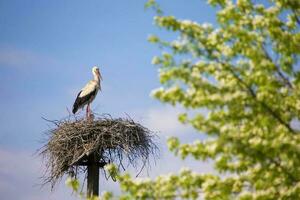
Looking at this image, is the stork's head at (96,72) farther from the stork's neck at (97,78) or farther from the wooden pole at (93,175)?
the wooden pole at (93,175)

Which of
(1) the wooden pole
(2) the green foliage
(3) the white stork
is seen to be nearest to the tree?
(2) the green foliage

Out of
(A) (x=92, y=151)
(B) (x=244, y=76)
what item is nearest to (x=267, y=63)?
(B) (x=244, y=76)

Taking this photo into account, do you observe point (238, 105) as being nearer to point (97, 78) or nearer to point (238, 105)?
point (238, 105)

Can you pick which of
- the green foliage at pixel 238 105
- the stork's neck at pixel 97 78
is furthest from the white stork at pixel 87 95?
the green foliage at pixel 238 105

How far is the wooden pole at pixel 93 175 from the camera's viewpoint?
1222cm

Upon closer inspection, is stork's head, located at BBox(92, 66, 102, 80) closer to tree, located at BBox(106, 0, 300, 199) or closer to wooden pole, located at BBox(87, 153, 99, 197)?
wooden pole, located at BBox(87, 153, 99, 197)

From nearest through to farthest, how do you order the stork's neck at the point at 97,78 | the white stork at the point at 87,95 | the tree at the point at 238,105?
the tree at the point at 238,105 < the white stork at the point at 87,95 < the stork's neck at the point at 97,78

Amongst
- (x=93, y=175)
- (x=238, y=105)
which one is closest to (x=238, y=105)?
(x=238, y=105)

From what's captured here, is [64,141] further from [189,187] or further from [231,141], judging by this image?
[231,141]

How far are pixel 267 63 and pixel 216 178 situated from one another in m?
1.62

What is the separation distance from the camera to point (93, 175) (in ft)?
40.8

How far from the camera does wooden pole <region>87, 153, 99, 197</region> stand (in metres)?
12.2

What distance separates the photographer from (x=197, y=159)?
712 cm

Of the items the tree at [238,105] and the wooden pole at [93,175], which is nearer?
the tree at [238,105]
